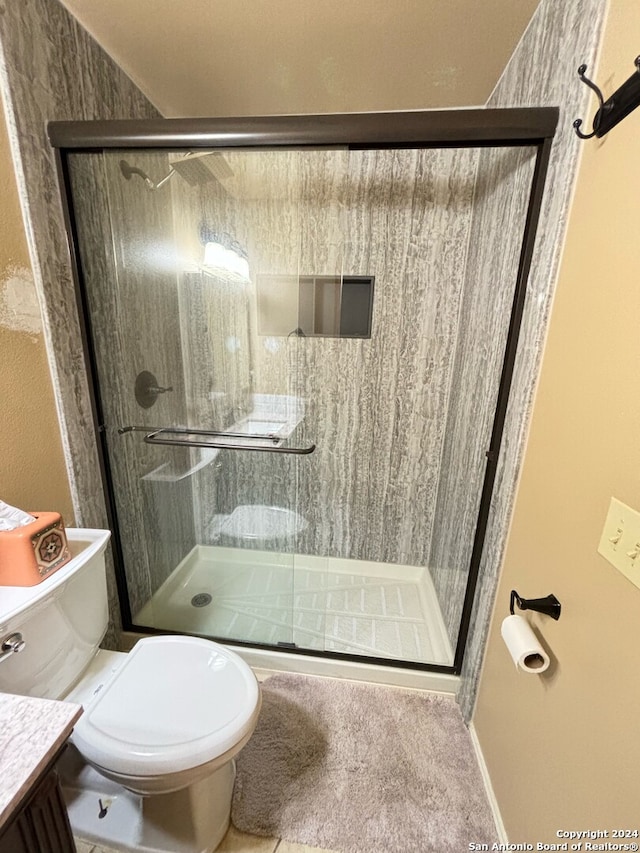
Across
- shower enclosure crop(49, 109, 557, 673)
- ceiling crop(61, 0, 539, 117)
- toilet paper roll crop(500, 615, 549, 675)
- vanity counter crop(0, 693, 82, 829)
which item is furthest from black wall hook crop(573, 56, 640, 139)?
vanity counter crop(0, 693, 82, 829)

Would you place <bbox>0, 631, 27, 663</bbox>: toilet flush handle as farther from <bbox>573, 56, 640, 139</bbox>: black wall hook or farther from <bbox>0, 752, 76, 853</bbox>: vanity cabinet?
<bbox>573, 56, 640, 139</bbox>: black wall hook

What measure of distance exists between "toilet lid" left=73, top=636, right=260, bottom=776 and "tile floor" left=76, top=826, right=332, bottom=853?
43 centimetres

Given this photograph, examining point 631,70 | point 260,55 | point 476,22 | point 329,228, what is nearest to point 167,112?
point 260,55

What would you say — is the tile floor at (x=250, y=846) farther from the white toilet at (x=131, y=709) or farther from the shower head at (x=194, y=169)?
the shower head at (x=194, y=169)

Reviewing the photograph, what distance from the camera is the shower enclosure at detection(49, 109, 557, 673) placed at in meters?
1.48

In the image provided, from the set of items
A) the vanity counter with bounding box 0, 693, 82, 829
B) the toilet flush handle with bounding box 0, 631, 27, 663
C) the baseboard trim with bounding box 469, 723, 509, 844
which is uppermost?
the vanity counter with bounding box 0, 693, 82, 829

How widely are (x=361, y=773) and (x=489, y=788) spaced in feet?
1.37

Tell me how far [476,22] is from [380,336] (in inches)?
45.7

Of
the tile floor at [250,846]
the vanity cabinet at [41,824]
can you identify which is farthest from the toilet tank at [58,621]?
the tile floor at [250,846]

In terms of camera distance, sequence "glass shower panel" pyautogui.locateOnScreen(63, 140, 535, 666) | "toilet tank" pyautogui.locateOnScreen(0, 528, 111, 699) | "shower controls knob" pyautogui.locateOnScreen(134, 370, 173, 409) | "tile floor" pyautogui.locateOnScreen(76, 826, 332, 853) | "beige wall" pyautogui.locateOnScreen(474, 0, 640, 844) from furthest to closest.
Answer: "shower controls knob" pyautogui.locateOnScreen(134, 370, 173, 409), "glass shower panel" pyautogui.locateOnScreen(63, 140, 535, 666), "tile floor" pyautogui.locateOnScreen(76, 826, 332, 853), "toilet tank" pyautogui.locateOnScreen(0, 528, 111, 699), "beige wall" pyautogui.locateOnScreen(474, 0, 640, 844)

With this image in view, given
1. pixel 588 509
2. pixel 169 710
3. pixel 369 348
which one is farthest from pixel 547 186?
pixel 169 710

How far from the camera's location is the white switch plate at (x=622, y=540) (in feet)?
2.02

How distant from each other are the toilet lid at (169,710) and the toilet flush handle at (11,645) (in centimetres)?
27

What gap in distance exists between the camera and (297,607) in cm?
183
